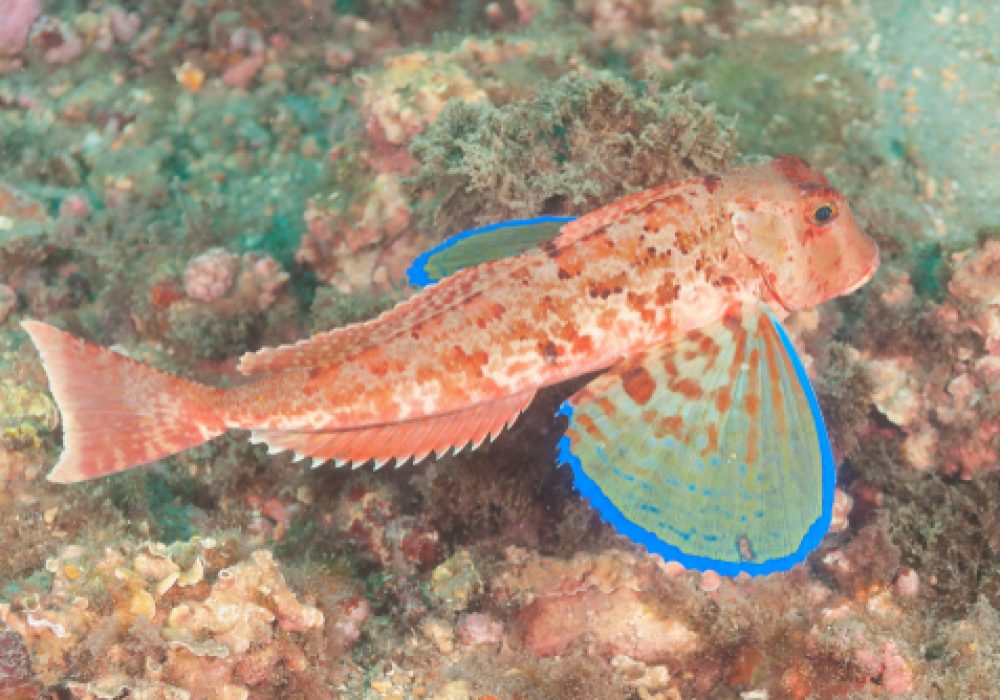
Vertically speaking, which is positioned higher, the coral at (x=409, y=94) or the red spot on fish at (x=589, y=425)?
the coral at (x=409, y=94)

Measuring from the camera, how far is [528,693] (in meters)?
3.65

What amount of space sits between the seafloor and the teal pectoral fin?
0.71 metres

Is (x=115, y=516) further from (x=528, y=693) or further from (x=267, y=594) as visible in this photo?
(x=528, y=693)

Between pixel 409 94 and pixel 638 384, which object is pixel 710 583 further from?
pixel 409 94

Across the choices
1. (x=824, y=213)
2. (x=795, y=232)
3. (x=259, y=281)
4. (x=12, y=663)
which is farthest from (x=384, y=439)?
(x=259, y=281)

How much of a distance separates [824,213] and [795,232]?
0.48ft

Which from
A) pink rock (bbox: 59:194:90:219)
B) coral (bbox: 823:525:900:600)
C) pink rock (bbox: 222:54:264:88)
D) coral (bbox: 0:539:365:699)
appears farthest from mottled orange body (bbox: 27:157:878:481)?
pink rock (bbox: 222:54:264:88)

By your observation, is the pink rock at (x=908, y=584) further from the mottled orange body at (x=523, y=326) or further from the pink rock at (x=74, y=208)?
the pink rock at (x=74, y=208)

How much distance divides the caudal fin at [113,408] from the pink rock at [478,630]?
4.61 feet

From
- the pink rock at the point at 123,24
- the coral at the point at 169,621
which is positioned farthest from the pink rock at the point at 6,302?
the pink rock at the point at 123,24

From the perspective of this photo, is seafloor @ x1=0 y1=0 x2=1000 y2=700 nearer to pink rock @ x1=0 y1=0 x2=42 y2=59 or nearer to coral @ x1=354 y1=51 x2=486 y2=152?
coral @ x1=354 y1=51 x2=486 y2=152

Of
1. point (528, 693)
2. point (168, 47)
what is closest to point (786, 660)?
point (528, 693)

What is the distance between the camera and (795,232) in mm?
3672

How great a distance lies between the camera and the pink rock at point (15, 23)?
8.30 metres
